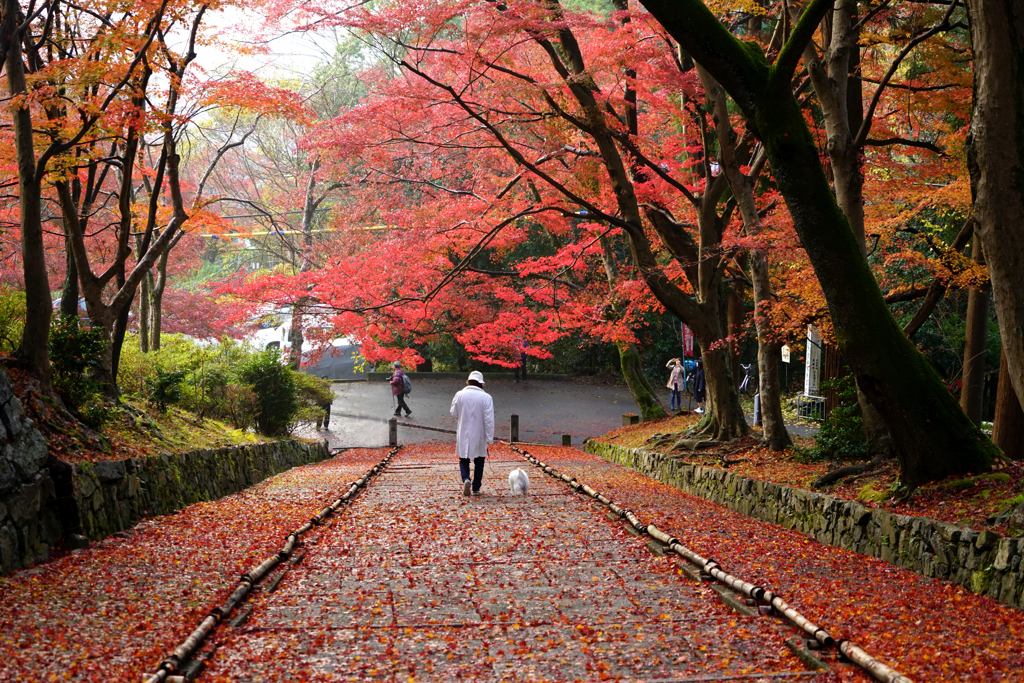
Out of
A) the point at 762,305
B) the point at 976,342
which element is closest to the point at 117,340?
the point at 762,305

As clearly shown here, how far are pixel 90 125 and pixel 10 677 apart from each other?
7.20 metres

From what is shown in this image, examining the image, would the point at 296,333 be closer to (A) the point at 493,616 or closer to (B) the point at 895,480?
(B) the point at 895,480

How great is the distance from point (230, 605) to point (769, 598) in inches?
132

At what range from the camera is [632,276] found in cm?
1866

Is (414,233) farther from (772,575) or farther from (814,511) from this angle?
(772,575)

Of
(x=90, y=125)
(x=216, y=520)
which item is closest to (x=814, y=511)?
(x=216, y=520)

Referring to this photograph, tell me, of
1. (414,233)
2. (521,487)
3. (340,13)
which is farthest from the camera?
(414,233)

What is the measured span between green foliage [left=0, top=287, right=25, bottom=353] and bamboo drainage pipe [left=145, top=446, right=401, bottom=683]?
12.0 ft

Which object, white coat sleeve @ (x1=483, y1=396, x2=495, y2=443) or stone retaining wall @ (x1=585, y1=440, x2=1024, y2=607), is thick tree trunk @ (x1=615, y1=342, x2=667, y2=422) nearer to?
stone retaining wall @ (x1=585, y1=440, x2=1024, y2=607)

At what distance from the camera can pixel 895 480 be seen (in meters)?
7.67

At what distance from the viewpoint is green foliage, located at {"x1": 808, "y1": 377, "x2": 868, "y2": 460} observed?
370 inches

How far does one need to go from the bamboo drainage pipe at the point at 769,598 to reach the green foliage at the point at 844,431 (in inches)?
108

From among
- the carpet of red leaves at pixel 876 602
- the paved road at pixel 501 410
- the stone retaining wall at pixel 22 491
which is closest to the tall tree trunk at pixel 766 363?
the carpet of red leaves at pixel 876 602

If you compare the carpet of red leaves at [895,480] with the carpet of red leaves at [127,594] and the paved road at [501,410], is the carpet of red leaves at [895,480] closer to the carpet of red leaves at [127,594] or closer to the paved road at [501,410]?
the carpet of red leaves at [127,594]
